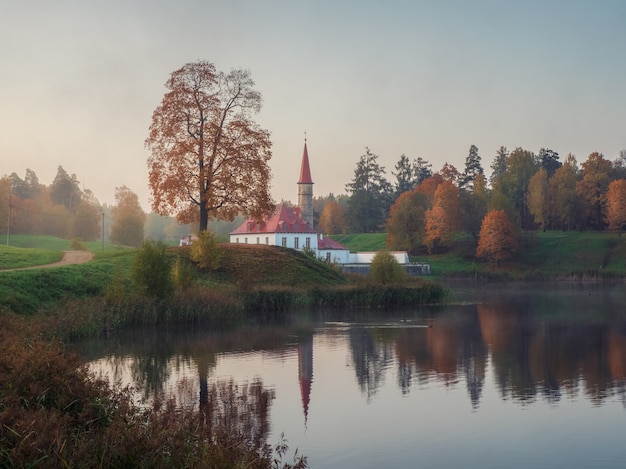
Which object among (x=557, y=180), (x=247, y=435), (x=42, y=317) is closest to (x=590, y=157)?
(x=557, y=180)

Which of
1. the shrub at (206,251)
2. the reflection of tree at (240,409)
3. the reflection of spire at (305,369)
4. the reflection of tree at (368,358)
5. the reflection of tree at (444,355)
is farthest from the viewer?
the shrub at (206,251)

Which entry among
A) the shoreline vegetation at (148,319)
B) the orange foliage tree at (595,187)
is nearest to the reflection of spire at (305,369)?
the shoreline vegetation at (148,319)

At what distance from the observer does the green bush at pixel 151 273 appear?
35.2 meters

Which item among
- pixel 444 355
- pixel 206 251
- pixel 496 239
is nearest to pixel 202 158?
pixel 206 251

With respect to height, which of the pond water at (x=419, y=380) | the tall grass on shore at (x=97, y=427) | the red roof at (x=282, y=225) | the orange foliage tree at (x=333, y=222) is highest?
the orange foliage tree at (x=333, y=222)

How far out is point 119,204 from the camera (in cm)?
12119

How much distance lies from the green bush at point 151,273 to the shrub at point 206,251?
427 inches

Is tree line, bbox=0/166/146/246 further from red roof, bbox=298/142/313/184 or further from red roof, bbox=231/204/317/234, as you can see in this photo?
red roof, bbox=298/142/313/184

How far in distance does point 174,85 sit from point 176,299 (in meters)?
19.6

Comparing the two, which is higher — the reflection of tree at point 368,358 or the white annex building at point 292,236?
the white annex building at point 292,236

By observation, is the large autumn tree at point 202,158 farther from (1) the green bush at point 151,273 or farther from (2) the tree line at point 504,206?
(2) the tree line at point 504,206

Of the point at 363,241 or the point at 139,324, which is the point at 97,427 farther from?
the point at 363,241

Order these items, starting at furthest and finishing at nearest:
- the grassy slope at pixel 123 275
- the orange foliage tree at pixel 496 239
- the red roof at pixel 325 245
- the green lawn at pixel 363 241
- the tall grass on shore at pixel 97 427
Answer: the green lawn at pixel 363 241 → the orange foliage tree at pixel 496 239 → the red roof at pixel 325 245 → the grassy slope at pixel 123 275 → the tall grass on shore at pixel 97 427

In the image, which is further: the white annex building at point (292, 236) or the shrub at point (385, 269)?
the white annex building at point (292, 236)
